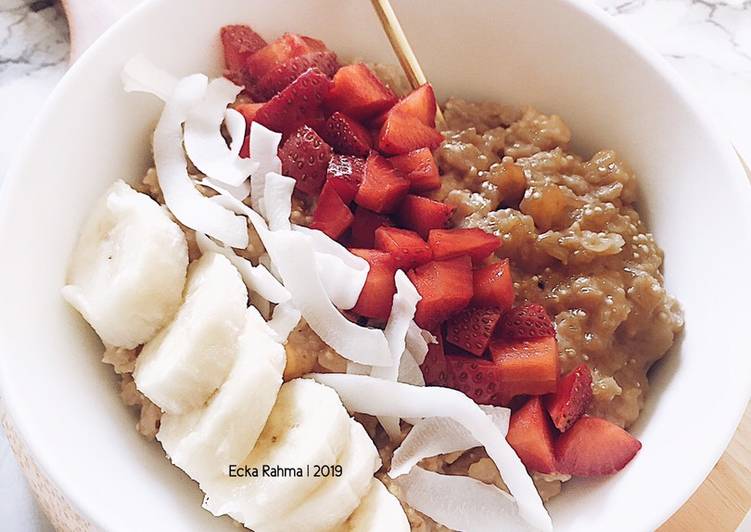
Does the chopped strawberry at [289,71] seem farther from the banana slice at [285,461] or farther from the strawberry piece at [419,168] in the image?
the banana slice at [285,461]

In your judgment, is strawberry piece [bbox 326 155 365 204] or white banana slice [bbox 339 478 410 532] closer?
white banana slice [bbox 339 478 410 532]

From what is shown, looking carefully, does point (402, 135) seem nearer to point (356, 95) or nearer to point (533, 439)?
point (356, 95)

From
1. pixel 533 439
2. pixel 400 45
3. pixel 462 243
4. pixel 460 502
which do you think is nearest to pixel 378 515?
pixel 460 502

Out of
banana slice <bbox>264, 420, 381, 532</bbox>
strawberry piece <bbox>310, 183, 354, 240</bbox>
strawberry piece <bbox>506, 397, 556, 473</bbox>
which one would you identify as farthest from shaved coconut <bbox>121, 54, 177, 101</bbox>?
strawberry piece <bbox>506, 397, 556, 473</bbox>

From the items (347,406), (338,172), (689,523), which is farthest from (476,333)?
(689,523)

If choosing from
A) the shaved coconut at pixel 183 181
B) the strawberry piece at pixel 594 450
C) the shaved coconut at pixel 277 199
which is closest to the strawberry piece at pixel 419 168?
the shaved coconut at pixel 277 199

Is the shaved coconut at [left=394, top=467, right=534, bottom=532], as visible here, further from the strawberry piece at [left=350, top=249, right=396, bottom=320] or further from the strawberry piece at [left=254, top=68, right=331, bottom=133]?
the strawberry piece at [left=254, top=68, right=331, bottom=133]
